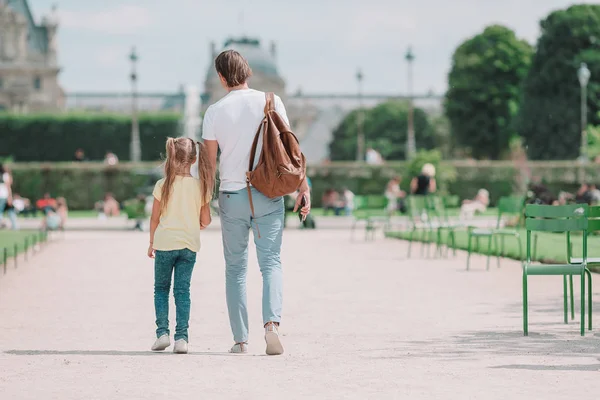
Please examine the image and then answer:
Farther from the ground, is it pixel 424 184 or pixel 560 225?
pixel 560 225

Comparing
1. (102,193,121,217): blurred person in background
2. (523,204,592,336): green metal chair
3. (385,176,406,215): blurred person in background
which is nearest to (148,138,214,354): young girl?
(523,204,592,336): green metal chair

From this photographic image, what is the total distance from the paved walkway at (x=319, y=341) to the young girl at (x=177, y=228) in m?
0.29

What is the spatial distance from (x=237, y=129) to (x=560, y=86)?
58962 mm

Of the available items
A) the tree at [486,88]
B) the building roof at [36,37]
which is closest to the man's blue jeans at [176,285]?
the tree at [486,88]

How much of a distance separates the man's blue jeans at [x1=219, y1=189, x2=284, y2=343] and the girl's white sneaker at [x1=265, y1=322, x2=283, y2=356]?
46 millimetres

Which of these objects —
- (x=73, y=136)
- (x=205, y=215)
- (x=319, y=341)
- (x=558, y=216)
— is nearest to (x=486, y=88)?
(x=73, y=136)

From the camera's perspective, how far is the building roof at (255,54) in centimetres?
13225

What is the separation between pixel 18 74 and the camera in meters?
124

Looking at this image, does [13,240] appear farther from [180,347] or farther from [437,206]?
[180,347]

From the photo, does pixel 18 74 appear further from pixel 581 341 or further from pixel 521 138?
pixel 581 341

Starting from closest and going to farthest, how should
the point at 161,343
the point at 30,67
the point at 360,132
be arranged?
the point at 161,343, the point at 360,132, the point at 30,67

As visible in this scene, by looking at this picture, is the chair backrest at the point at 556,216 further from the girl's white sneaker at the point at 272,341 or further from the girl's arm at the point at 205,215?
the girl's arm at the point at 205,215

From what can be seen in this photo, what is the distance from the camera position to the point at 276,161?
26.4 feet

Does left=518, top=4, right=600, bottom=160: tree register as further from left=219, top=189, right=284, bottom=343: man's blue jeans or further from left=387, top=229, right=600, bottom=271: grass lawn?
left=219, top=189, right=284, bottom=343: man's blue jeans
